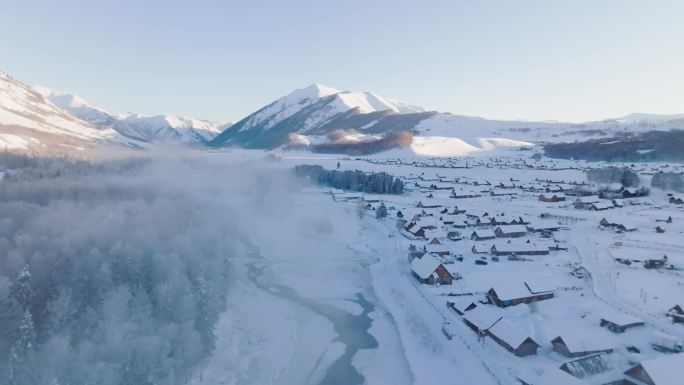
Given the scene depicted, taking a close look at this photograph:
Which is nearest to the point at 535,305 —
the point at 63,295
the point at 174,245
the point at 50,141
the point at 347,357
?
the point at 347,357

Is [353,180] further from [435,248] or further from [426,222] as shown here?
[435,248]

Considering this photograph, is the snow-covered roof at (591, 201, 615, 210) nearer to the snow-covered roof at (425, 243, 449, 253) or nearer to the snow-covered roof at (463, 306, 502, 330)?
the snow-covered roof at (425, 243, 449, 253)

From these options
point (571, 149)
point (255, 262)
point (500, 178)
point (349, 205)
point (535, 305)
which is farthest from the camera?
point (571, 149)

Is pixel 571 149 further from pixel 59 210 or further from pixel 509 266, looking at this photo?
pixel 59 210

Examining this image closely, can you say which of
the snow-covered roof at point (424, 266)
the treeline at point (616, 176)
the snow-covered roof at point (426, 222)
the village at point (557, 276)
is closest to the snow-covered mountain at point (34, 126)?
the village at point (557, 276)

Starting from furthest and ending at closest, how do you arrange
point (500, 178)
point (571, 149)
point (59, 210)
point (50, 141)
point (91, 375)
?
point (571, 149), point (50, 141), point (500, 178), point (59, 210), point (91, 375)

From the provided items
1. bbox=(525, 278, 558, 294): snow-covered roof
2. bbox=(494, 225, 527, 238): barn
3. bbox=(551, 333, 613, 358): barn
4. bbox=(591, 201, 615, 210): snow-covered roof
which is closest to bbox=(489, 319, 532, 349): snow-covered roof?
bbox=(551, 333, 613, 358): barn
